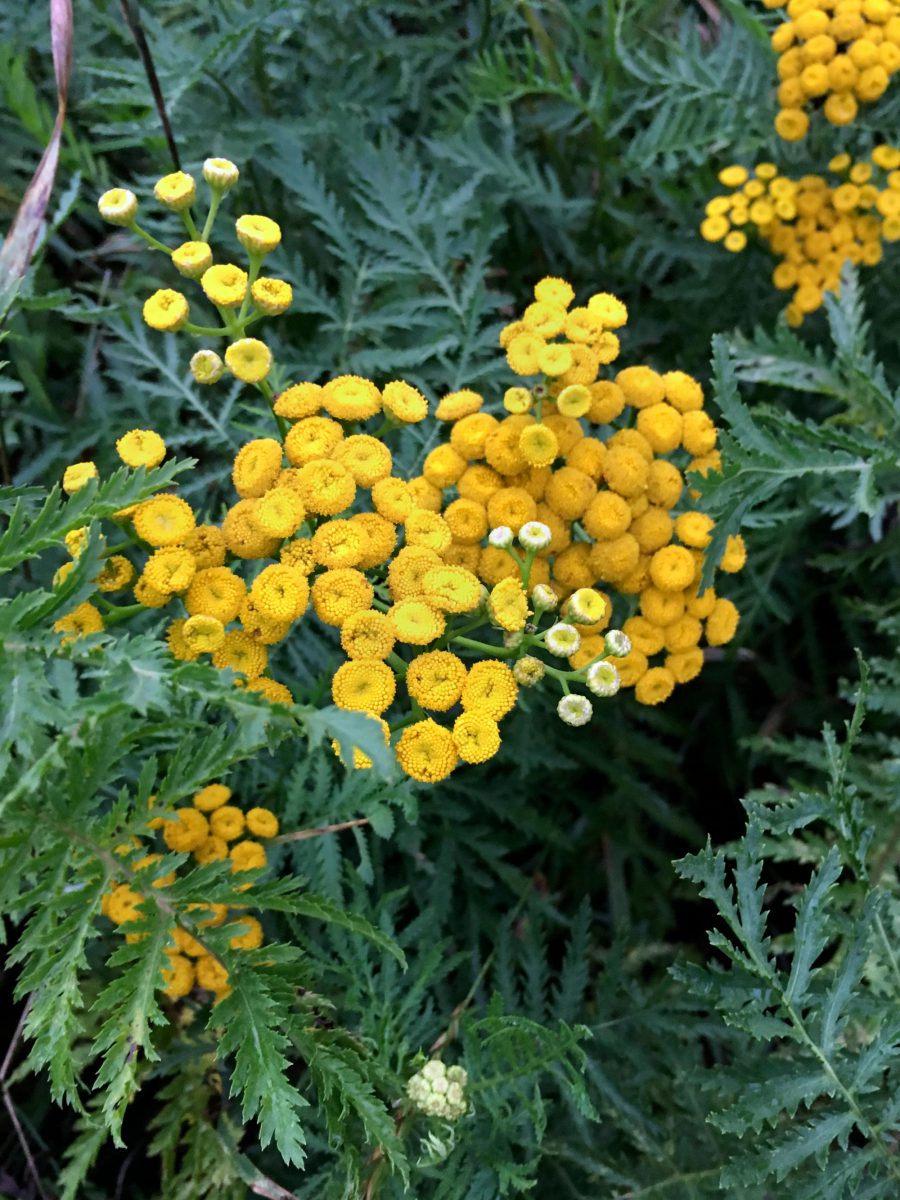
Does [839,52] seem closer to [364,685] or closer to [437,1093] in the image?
[364,685]

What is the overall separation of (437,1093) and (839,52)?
2417 millimetres

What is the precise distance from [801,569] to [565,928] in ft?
3.83

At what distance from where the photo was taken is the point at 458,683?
5.11ft

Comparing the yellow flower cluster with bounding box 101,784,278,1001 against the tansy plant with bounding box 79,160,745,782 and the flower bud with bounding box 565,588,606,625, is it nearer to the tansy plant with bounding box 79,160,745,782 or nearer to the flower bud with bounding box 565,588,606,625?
the tansy plant with bounding box 79,160,745,782

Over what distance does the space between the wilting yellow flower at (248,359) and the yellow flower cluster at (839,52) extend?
1555 millimetres

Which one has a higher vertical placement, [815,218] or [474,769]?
[815,218]

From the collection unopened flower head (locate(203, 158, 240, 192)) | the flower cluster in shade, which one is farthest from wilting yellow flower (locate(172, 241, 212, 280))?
unopened flower head (locate(203, 158, 240, 192))

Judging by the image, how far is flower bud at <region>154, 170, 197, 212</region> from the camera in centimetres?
170

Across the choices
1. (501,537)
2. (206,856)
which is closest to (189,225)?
(501,537)

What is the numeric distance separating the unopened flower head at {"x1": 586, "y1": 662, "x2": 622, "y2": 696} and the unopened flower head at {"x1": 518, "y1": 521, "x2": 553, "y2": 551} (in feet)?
0.67

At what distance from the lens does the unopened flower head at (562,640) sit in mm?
1553

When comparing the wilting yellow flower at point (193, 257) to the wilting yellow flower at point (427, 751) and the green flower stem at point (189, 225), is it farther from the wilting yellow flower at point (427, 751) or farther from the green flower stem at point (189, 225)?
the wilting yellow flower at point (427, 751)

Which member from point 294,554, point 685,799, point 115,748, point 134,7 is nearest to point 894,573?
point 685,799

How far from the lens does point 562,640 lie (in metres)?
1.57
